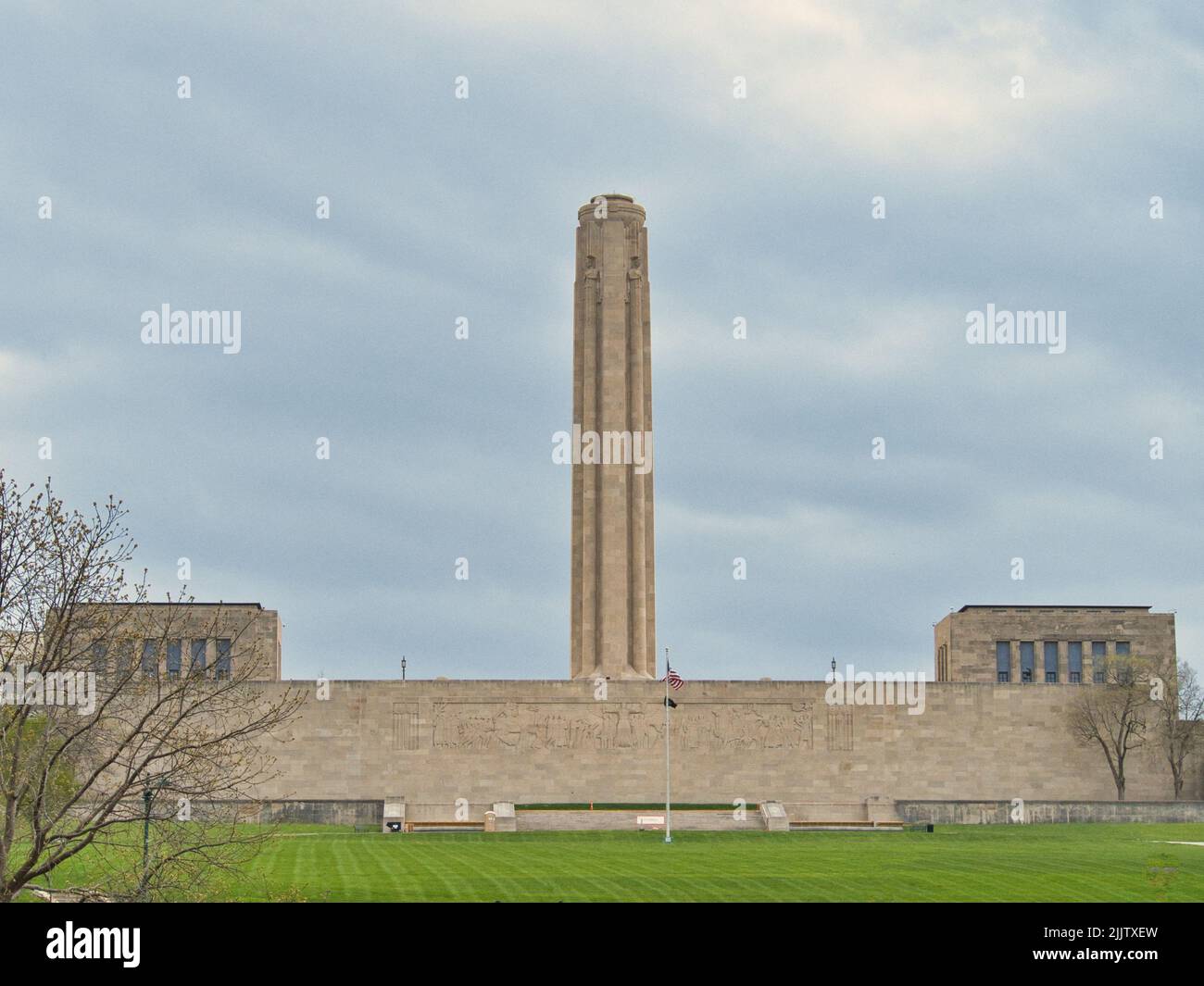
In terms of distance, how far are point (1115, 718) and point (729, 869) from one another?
3921cm

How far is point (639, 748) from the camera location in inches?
2625

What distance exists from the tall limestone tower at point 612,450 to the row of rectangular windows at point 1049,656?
68.4ft

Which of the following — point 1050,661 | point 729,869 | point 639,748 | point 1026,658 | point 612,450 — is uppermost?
point 612,450

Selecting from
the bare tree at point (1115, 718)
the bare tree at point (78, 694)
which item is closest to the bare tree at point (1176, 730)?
the bare tree at point (1115, 718)

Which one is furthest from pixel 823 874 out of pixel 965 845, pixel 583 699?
pixel 583 699

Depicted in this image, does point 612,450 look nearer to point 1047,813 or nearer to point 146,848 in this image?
point 1047,813

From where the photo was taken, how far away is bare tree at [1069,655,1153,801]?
223 ft

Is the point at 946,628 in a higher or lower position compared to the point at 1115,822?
higher

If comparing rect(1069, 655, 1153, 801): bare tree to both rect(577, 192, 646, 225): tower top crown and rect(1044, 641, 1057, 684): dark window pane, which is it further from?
rect(577, 192, 646, 225): tower top crown

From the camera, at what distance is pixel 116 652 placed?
22.6m

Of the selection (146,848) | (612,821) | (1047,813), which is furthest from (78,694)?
(1047,813)

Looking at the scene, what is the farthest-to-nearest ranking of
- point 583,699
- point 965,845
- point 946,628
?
point 946,628 < point 583,699 < point 965,845
